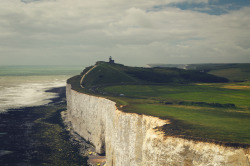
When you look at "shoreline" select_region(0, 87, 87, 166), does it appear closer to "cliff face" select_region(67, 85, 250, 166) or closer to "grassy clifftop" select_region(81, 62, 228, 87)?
"cliff face" select_region(67, 85, 250, 166)

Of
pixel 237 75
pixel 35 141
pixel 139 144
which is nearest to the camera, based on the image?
pixel 139 144

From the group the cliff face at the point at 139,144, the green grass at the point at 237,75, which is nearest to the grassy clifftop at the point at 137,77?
the green grass at the point at 237,75

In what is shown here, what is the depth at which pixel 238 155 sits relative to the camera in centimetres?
1934

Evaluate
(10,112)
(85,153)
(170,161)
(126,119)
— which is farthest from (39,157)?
(10,112)

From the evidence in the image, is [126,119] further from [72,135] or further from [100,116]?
[72,135]

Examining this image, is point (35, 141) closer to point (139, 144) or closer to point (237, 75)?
point (139, 144)

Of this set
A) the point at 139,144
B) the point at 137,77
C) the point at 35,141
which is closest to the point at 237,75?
the point at 137,77

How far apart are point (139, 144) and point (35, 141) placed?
1234 inches

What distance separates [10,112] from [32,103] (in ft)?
61.1

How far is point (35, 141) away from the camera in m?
51.6

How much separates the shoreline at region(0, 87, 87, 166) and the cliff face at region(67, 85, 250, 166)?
598cm

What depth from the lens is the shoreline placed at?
1674 inches

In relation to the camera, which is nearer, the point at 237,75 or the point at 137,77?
the point at 137,77

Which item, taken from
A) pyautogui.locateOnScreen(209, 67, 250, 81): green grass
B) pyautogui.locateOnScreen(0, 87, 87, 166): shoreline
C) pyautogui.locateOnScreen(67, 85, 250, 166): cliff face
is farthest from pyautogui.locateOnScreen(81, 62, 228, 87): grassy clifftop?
pyautogui.locateOnScreen(67, 85, 250, 166): cliff face
